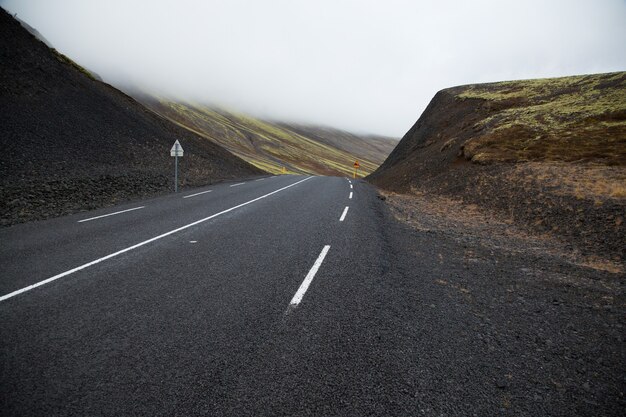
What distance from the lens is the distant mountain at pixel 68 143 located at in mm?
12688

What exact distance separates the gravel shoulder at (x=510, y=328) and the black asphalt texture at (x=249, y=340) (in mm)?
25

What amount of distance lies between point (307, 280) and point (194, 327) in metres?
2.00

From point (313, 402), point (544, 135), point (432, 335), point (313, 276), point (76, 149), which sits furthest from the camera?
point (76, 149)

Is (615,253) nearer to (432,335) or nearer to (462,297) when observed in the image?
(462,297)

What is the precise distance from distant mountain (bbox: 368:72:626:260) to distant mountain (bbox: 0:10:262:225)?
52.8 ft

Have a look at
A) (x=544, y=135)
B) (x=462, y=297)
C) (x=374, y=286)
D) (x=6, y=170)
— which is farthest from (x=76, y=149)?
(x=544, y=135)

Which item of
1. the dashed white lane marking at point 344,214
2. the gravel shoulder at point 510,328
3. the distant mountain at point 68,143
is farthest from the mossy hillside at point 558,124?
the distant mountain at point 68,143

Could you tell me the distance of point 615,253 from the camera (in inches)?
272

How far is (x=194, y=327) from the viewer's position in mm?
3715

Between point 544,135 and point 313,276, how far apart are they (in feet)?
56.2

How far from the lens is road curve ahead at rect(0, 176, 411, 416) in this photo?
2.67 meters

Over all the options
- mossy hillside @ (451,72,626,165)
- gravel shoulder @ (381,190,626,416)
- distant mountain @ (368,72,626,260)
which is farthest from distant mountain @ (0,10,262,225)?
mossy hillside @ (451,72,626,165)

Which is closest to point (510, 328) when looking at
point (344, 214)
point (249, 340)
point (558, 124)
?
point (249, 340)

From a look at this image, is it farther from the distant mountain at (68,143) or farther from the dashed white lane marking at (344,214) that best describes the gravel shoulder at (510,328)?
the distant mountain at (68,143)
